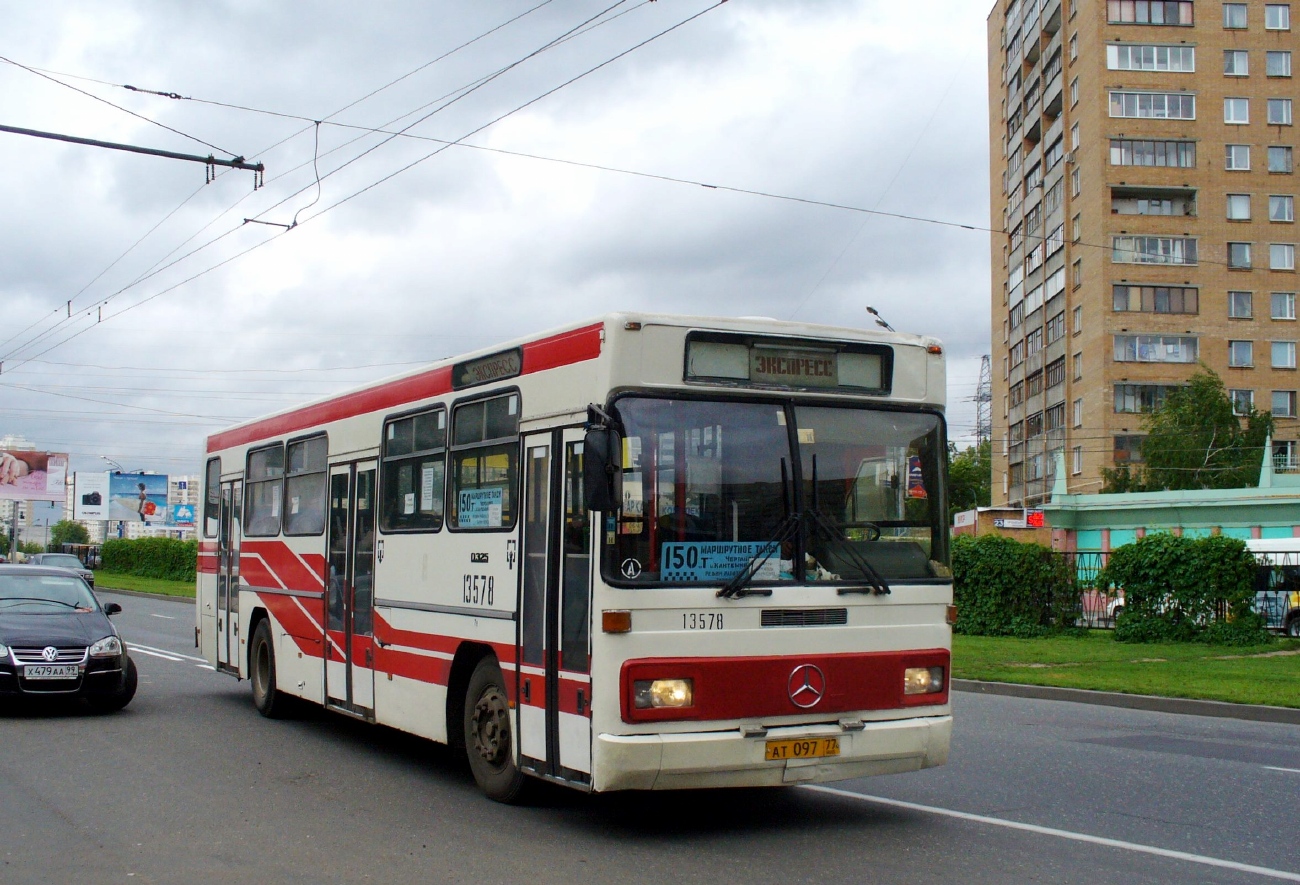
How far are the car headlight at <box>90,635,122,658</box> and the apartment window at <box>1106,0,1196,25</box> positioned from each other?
69.6m

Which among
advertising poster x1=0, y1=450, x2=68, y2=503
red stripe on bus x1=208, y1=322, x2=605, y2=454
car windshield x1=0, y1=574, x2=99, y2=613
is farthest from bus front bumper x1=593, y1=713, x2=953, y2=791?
advertising poster x1=0, y1=450, x2=68, y2=503

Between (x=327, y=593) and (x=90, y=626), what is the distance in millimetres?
3522

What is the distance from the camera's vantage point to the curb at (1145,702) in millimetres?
14883

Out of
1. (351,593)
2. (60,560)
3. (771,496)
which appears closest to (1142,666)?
(351,593)

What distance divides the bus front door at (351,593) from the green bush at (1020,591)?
1730 cm

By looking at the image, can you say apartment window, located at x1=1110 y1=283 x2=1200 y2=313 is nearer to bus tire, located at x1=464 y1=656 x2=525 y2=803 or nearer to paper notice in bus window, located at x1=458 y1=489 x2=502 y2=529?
paper notice in bus window, located at x1=458 y1=489 x2=502 y2=529

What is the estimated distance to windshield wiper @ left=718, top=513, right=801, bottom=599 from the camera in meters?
7.59

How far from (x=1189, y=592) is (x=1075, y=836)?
18.2m

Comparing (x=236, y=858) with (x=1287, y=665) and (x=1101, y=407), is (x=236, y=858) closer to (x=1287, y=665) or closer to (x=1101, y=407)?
(x=1287, y=665)

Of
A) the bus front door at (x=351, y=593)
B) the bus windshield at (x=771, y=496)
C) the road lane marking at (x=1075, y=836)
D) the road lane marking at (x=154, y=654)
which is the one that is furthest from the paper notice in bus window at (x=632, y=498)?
the road lane marking at (x=154, y=654)

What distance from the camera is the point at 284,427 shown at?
44.5 ft

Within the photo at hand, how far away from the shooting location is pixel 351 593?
1138cm

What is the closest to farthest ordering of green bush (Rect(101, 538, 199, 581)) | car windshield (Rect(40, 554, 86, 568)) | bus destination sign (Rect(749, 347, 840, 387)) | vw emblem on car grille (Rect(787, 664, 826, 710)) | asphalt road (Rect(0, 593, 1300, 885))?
asphalt road (Rect(0, 593, 1300, 885))
vw emblem on car grille (Rect(787, 664, 826, 710))
bus destination sign (Rect(749, 347, 840, 387))
car windshield (Rect(40, 554, 86, 568))
green bush (Rect(101, 538, 199, 581))

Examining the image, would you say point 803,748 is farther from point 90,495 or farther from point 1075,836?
point 90,495
